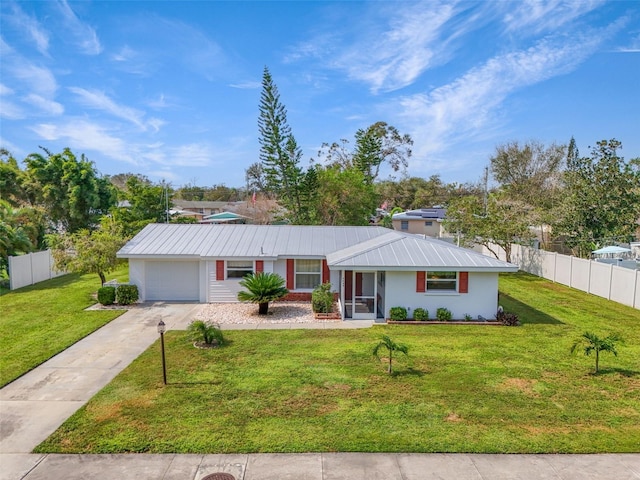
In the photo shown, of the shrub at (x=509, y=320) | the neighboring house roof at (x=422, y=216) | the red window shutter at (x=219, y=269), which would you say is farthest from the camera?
the neighboring house roof at (x=422, y=216)

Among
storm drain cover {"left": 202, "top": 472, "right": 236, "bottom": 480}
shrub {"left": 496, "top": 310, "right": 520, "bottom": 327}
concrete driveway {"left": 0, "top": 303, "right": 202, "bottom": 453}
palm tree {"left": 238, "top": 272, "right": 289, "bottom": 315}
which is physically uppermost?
palm tree {"left": 238, "top": 272, "right": 289, "bottom": 315}

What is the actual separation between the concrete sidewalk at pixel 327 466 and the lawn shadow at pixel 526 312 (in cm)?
866

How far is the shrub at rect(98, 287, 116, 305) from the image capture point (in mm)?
16359

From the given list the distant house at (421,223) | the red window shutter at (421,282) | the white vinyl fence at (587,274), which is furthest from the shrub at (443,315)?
the distant house at (421,223)

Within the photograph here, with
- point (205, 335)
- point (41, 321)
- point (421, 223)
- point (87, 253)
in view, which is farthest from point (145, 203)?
point (421, 223)

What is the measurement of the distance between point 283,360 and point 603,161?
→ 22.8 m

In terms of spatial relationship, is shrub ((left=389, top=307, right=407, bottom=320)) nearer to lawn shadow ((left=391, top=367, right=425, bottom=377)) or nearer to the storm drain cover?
lawn shadow ((left=391, top=367, right=425, bottom=377))

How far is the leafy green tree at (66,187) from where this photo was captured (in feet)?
93.1

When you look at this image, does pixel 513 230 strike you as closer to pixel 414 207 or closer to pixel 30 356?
pixel 30 356

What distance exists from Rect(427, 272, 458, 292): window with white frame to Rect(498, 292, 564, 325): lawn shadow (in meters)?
2.78

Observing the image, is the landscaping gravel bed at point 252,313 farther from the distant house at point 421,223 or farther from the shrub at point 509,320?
the distant house at point 421,223

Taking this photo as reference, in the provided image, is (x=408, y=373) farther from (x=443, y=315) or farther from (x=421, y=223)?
(x=421, y=223)

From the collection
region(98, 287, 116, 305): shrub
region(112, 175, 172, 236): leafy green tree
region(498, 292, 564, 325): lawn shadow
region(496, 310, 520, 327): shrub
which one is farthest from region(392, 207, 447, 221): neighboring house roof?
region(98, 287, 116, 305): shrub

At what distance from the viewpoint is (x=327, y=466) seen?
6.26m
